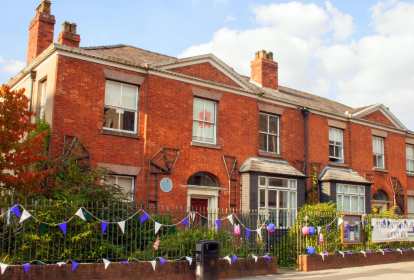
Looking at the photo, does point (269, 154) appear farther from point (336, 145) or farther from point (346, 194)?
point (336, 145)

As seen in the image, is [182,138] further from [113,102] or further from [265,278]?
[265,278]

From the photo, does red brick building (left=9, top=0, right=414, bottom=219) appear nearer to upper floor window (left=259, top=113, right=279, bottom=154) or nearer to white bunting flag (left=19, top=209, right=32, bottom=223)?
upper floor window (left=259, top=113, right=279, bottom=154)

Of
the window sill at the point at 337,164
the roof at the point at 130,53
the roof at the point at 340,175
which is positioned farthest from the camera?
the window sill at the point at 337,164

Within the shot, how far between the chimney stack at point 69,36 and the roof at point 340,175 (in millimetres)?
11806

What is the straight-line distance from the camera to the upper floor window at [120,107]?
14906mm

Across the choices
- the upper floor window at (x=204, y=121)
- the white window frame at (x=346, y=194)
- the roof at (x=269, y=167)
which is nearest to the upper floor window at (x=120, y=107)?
the upper floor window at (x=204, y=121)

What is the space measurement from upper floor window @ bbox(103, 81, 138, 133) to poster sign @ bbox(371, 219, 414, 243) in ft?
31.8

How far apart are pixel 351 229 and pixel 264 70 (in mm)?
9155

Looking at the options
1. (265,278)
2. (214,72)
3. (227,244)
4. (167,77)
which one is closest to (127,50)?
(167,77)

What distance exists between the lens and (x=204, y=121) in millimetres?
16953

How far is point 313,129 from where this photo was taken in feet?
67.4

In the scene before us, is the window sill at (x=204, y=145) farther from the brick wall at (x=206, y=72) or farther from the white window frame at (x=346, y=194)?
the white window frame at (x=346, y=194)

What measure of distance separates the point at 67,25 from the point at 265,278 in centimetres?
1044

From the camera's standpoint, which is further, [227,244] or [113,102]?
[113,102]
